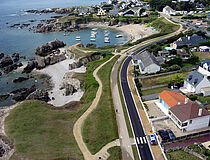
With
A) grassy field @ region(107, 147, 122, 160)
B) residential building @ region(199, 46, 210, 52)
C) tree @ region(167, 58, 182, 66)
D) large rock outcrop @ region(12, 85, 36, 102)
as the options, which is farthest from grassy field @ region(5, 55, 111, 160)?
residential building @ region(199, 46, 210, 52)

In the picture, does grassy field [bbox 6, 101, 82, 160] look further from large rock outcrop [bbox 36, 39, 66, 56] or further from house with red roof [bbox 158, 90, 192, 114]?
large rock outcrop [bbox 36, 39, 66, 56]

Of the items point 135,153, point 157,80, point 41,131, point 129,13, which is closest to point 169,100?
point 135,153

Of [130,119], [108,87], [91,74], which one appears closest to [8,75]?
[91,74]

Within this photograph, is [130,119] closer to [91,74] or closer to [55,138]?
[55,138]

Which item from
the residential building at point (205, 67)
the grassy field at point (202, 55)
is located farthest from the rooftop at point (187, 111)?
the grassy field at point (202, 55)

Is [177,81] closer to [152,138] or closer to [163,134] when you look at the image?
[163,134]

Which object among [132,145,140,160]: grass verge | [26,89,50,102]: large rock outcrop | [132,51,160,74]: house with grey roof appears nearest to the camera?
[132,145,140,160]: grass verge
